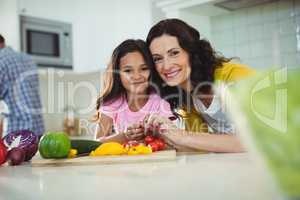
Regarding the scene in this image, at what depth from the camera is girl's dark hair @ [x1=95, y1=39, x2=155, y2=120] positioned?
65 cm

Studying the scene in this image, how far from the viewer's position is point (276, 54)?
2.23 feet

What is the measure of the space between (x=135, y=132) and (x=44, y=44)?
97cm

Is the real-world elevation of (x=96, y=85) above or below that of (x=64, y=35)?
below

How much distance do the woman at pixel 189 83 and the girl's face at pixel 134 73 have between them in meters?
0.02

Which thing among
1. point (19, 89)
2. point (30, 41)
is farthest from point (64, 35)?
point (19, 89)

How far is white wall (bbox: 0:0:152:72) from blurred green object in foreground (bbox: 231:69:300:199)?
0.55 metres

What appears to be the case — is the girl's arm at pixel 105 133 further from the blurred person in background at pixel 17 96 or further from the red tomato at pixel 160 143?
the blurred person in background at pixel 17 96

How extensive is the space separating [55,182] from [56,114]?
2.03 ft

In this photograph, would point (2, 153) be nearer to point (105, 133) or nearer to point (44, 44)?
point (105, 133)

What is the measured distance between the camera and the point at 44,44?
151cm

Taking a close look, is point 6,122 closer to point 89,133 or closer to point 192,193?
point 89,133

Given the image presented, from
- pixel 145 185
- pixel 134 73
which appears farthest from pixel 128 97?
pixel 145 185

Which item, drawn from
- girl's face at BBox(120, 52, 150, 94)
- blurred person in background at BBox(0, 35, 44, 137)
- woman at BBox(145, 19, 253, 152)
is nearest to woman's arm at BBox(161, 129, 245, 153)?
woman at BBox(145, 19, 253, 152)

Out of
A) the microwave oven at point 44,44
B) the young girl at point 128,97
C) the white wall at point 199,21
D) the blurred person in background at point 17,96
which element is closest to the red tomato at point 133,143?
the young girl at point 128,97
